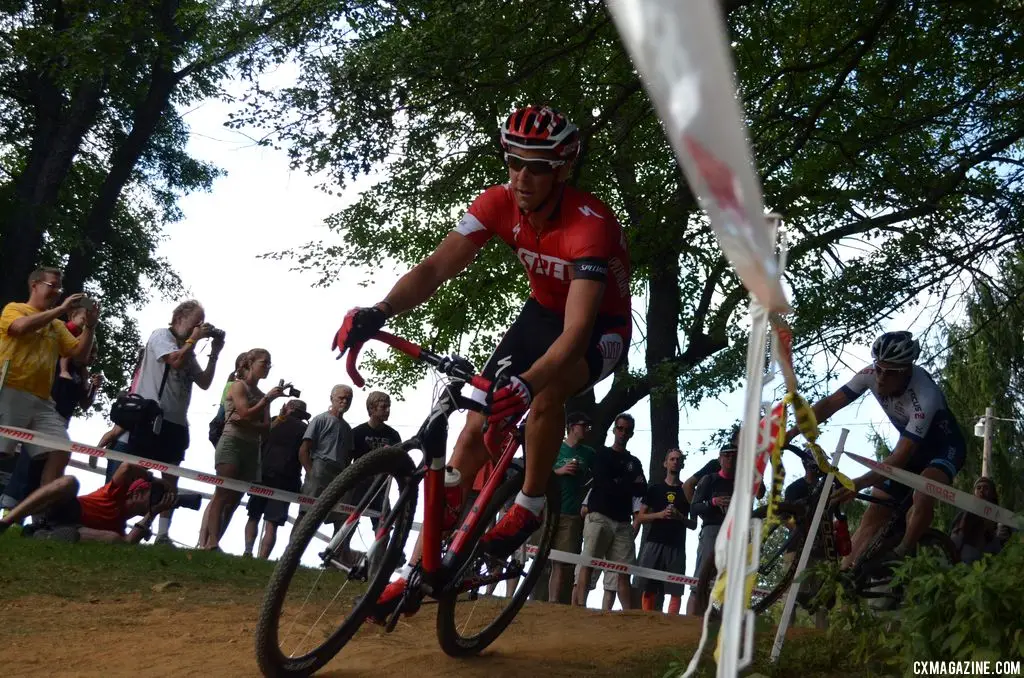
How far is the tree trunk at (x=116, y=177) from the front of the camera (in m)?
23.1

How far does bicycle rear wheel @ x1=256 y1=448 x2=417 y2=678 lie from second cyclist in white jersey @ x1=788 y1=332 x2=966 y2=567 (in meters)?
3.56

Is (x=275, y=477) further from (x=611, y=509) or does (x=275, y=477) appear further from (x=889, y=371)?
(x=889, y=371)

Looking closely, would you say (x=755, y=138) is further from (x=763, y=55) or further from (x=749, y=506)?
(x=749, y=506)

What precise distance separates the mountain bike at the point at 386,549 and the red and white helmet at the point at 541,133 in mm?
1061

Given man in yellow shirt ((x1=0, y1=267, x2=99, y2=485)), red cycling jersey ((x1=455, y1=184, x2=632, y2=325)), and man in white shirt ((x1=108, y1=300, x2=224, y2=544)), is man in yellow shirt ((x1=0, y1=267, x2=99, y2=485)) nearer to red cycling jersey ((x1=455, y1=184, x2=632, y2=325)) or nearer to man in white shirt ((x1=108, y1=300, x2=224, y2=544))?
man in white shirt ((x1=108, y1=300, x2=224, y2=544))

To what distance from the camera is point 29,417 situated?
29.1ft

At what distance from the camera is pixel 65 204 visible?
2611 cm

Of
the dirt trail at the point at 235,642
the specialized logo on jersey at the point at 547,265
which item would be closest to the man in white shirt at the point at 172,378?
the dirt trail at the point at 235,642

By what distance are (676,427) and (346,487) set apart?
14.6 m

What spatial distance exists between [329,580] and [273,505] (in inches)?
219

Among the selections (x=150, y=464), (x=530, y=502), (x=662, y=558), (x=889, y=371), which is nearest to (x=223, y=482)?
(x=150, y=464)

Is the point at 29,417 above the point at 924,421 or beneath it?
beneath

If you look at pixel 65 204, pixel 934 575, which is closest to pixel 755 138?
pixel 934 575

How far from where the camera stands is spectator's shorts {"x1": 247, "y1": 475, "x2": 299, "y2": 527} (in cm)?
1052
